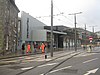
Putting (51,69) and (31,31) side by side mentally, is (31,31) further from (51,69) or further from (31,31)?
(51,69)

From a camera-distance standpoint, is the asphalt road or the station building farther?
the station building

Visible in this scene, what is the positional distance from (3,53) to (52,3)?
9.71 meters

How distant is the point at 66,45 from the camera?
80875 mm

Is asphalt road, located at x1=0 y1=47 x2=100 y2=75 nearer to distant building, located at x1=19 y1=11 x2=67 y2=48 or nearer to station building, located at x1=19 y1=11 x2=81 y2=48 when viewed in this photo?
station building, located at x1=19 y1=11 x2=81 y2=48

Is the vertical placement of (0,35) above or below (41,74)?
above

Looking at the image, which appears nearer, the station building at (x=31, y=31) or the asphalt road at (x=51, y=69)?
the asphalt road at (x=51, y=69)

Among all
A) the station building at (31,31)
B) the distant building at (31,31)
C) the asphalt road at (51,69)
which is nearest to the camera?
the asphalt road at (51,69)

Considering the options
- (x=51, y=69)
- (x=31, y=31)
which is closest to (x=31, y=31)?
(x=31, y=31)

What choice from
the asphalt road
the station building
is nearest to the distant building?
the station building

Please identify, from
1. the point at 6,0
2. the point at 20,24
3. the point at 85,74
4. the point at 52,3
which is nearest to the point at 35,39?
the point at 20,24

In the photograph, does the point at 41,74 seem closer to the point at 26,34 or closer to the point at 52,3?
the point at 52,3

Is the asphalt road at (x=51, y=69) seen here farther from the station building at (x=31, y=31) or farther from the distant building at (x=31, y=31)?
the distant building at (x=31, y=31)

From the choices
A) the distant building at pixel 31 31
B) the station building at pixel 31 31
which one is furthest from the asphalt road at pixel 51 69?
the distant building at pixel 31 31

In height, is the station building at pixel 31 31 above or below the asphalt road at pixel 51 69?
above
